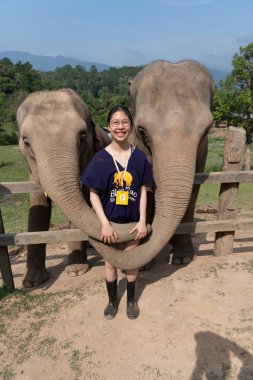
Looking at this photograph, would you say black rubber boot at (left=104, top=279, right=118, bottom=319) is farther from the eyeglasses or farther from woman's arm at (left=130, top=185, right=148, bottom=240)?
the eyeglasses

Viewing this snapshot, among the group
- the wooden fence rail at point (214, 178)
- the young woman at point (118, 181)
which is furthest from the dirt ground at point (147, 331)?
the wooden fence rail at point (214, 178)

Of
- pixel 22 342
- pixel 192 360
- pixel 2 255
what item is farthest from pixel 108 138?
pixel 192 360

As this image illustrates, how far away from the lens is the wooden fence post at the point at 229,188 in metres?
4.80

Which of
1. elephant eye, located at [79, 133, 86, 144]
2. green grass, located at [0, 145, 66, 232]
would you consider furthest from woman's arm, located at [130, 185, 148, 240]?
green grass, located at [0, 145, 66, 232]

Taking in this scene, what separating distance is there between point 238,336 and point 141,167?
175 centimetres

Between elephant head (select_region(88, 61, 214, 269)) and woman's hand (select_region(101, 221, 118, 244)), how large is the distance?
0.51ft

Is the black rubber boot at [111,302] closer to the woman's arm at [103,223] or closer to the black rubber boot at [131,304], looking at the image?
the black rubber boot at [131,304]

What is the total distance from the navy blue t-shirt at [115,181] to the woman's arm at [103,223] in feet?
0.23

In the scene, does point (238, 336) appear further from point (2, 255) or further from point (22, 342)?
point (2, 255)

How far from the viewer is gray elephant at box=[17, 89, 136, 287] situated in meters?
3.77

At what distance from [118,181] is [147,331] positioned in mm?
1438

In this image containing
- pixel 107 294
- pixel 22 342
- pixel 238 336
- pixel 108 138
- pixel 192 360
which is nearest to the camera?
pixel 192 360

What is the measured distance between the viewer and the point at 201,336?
3545 mm

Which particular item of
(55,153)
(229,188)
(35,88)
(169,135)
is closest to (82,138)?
(55,153)
